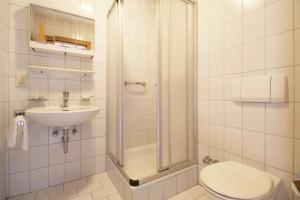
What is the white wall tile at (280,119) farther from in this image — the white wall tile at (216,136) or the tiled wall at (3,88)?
the tiled wall at (3,88)

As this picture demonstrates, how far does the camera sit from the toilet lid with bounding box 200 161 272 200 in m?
0.81

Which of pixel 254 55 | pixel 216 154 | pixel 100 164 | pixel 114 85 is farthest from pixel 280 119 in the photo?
pixel 100 164

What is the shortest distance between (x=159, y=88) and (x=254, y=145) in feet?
2.77

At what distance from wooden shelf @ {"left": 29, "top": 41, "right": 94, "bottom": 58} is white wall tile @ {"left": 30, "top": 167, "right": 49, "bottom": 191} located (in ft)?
3.84

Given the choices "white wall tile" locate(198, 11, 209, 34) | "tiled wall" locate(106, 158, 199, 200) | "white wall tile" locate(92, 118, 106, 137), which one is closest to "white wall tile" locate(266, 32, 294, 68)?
"white wall tile" locate(198, 11, 209, 34)

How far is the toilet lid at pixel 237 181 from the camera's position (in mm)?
809

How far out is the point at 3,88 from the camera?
51.0 inches

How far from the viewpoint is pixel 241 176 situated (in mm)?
993

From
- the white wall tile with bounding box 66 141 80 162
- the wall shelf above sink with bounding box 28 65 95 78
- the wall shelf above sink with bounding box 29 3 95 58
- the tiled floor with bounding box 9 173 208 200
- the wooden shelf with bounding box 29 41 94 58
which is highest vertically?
the wall shelf above sink with bounding box 29 3 95 58

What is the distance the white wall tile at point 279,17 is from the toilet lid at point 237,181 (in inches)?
37.6

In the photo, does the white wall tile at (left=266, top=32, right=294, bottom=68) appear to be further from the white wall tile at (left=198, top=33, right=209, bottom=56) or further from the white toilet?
the white toilet

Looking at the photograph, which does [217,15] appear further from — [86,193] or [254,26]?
[86,193]

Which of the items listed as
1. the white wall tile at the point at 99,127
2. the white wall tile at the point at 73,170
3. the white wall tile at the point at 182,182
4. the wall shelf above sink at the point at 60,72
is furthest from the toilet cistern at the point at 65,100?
the white wall tile at the point at 182,182

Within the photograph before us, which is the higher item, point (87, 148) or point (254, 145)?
point (254, 145)
